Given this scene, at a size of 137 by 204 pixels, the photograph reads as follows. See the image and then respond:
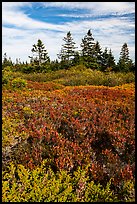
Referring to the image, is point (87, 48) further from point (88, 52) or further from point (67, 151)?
point (67, 151)

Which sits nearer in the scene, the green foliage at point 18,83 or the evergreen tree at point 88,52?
the green foliage at point 18,83

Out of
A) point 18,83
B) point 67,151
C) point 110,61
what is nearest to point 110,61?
point 110,61

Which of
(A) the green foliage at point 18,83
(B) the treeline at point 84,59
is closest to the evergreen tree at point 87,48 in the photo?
(B) the treeline at point 84,59

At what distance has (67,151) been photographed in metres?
6.30

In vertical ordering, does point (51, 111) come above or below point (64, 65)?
below

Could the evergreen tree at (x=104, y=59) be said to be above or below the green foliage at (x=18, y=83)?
above

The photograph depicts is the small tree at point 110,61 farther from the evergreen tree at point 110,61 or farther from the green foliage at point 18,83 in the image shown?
the green foliage at point 18,83

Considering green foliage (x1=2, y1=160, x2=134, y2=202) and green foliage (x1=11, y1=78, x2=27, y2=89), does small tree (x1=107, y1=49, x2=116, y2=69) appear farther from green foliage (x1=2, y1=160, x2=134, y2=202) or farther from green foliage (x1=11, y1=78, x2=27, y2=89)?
green foliage (x1=2, y1=160, x2=134, y2=202)

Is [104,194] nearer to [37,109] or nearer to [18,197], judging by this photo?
[18,197]

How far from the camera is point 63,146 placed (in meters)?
6.35

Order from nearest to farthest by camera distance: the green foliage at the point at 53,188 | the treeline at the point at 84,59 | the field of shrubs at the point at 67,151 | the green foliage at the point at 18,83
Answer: the green foliage at the point at 53,188, the field of shrubs at the point at 67,151, the green foliage at the point at 18,83, the treeline at the point at 84,59

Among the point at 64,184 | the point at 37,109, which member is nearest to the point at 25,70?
the point at 37,109

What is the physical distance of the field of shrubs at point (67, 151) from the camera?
540 cm

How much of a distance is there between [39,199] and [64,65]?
109 feet
